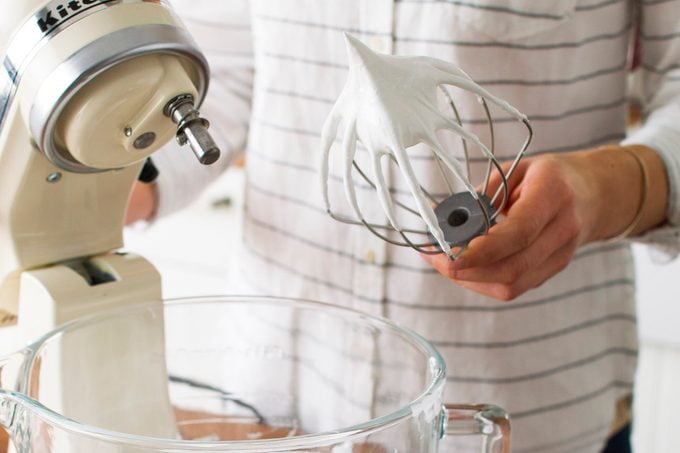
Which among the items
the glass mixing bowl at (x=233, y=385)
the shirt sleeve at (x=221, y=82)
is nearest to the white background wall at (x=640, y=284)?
the shirt sleeve at (x=221, y=82)

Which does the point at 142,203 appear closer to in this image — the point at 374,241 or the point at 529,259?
the point at 374,241

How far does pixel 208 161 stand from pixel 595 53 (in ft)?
1.29

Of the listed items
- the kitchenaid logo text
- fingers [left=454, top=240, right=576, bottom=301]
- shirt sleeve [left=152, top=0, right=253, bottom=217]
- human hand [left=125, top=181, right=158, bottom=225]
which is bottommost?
fingers [left=454, top=240, right=576, bottom=301]

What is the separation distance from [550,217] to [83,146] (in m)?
0.26

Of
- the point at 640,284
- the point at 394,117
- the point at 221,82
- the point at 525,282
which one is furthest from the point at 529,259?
the point at 640,284

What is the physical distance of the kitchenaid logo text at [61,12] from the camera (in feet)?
1.39

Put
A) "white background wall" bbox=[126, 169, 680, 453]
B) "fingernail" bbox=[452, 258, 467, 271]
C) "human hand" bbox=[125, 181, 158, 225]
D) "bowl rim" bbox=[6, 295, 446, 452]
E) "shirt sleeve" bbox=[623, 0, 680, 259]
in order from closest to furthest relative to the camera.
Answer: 1. "bowl rim" bbox=[6, 295, 446, 452]
2. "fingernail" bbox=[452, 258, 467, 271]
3. "shirt sleeve" bbox=[623, 0, 680, 259]
4. "human hand" bbox=[125, 181, 158, 225]
5. "white background wall" bbox=[126, 169, 680, 453]

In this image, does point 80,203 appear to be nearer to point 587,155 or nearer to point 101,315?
point 101,315

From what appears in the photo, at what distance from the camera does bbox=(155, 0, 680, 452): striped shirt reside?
2.22ft

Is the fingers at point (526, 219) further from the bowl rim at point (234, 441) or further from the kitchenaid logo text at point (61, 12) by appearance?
the kitchenaid logo text at point (61, 12)

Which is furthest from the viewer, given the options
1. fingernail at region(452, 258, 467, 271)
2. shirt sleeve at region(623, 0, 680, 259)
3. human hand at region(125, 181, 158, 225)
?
human hand at region(125, 181, 158, 225)

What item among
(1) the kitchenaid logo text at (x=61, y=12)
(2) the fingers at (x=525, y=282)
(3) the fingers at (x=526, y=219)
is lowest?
(2) the fingers at (x=525, y=282)

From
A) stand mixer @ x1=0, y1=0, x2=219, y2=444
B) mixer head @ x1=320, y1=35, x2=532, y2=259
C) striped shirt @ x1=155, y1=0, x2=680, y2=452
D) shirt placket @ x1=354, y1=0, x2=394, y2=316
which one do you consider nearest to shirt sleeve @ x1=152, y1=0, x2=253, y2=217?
striped shirt @ x1=155, y1=0, x2=680, y2=452

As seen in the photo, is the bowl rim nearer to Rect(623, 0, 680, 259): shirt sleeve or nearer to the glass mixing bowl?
the glass mixing bowl
